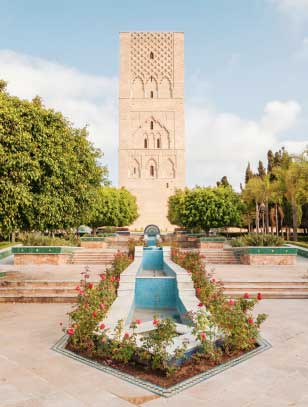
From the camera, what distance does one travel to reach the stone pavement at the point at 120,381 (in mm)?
3229

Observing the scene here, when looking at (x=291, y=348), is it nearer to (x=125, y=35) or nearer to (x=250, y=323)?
(x=250, y=323)

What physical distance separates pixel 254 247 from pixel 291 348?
30.5 feet

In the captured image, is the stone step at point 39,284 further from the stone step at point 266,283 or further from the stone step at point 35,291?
the stone step at point 266,283

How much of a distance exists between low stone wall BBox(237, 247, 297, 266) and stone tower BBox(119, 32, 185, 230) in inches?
1071

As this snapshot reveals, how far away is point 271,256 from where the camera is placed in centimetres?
1366

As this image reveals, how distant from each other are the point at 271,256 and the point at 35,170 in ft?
31.3

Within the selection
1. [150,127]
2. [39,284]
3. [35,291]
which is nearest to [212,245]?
[39,284]

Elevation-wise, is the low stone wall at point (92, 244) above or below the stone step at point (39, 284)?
above

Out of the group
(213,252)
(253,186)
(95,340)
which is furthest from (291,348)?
(253,186)

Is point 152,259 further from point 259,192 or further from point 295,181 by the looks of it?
point 259,192

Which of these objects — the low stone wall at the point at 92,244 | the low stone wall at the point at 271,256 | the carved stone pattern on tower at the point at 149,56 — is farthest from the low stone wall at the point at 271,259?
the carved stone pattern on tower at the point at 149,56

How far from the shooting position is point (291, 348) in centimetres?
467

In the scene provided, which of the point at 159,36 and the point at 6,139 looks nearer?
the point at 6,139

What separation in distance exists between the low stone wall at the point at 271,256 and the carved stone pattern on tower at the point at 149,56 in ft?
106
